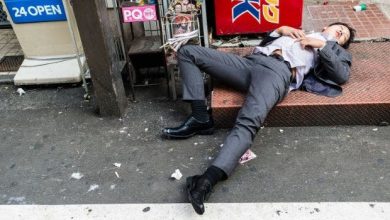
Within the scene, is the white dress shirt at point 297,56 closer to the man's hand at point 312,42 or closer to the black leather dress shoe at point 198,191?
the man's hand at point 312,42

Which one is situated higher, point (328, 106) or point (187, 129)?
point (328, 106)

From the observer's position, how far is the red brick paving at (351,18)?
4477 mm

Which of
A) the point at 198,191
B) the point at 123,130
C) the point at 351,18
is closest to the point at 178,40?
the point at 123,130

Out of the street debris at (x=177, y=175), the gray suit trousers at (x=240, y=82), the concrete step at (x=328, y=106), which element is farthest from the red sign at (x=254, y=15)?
the street debris at (x=177, y=175)

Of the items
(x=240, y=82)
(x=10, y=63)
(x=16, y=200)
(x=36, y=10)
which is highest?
(x=36, y=10)

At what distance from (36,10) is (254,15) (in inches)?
89.4

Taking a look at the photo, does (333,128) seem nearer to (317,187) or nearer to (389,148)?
(389,148)

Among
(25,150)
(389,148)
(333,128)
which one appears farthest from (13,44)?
(389,148)

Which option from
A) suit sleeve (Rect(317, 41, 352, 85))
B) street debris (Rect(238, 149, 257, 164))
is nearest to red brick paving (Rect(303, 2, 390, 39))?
suit sleeve (Rect(317, 41, 352, 85))

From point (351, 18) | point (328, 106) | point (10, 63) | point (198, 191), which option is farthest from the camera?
point (351, 18)

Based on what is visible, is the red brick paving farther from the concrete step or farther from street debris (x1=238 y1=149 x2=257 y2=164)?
street debris (x1=238 y1=149 x2=257 y2=164)

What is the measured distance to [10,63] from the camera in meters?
4.73

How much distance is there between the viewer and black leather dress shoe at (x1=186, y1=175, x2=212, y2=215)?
255 centimetres

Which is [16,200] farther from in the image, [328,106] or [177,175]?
[328,106]
